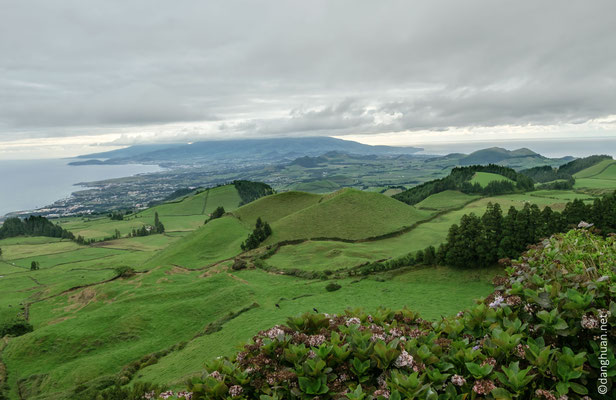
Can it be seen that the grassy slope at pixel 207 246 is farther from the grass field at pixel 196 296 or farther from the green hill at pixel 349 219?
the green hill at pixel 349 219

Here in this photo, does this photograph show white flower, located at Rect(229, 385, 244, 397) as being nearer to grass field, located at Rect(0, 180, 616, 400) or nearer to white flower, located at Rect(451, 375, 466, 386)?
white flower, located at Rect(451, 375, 466, 386)

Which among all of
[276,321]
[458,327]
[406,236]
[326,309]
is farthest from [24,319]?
[406,236]

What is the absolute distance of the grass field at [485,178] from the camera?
557ft

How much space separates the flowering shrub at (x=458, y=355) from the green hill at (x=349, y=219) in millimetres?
83513

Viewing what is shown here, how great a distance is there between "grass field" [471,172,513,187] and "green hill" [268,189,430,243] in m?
77.7

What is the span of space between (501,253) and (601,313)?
1909 inches

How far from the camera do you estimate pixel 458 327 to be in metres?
7.25

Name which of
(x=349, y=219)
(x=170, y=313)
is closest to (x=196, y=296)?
(x=170, y=313)

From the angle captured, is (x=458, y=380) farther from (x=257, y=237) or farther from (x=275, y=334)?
(x=257, y=237)

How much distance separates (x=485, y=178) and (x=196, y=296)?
17834 centimetres


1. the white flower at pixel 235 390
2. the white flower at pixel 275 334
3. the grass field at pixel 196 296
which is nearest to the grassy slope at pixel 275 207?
the grass field at pixel 196 296

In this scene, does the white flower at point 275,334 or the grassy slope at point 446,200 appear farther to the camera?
the grassy slope at point 446,200

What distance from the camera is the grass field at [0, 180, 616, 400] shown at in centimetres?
3278

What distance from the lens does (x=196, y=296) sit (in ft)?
168
